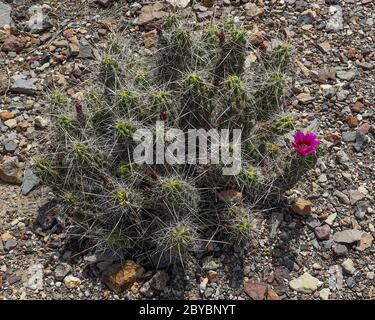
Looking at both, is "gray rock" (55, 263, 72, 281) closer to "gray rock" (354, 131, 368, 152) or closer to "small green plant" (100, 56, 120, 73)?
"small green plant" (100, 56, 120, 73)

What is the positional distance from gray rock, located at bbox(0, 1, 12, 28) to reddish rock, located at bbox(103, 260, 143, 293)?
8.24 feet

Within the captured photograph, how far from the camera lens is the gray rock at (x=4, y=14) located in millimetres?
4578

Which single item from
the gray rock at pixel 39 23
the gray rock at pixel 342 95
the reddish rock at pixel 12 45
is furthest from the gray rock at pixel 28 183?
the gray rock at pixel 342 95

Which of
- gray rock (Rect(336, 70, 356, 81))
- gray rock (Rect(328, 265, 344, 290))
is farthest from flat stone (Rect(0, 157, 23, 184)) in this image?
gray rock (Rect(336, 70, 356, 81))

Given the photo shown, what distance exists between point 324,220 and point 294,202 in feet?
0.74

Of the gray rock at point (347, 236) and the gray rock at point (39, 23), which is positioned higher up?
the gray rock at point (39, 23)

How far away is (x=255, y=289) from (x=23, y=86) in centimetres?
235

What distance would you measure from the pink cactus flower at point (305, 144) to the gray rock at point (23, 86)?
214 cm

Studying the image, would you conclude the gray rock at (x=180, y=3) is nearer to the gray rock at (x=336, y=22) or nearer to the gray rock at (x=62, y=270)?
the gray rock at (x=336, y=22)

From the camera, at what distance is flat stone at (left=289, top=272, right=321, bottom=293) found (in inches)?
128

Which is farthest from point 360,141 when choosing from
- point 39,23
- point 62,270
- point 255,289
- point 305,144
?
point 39,23
